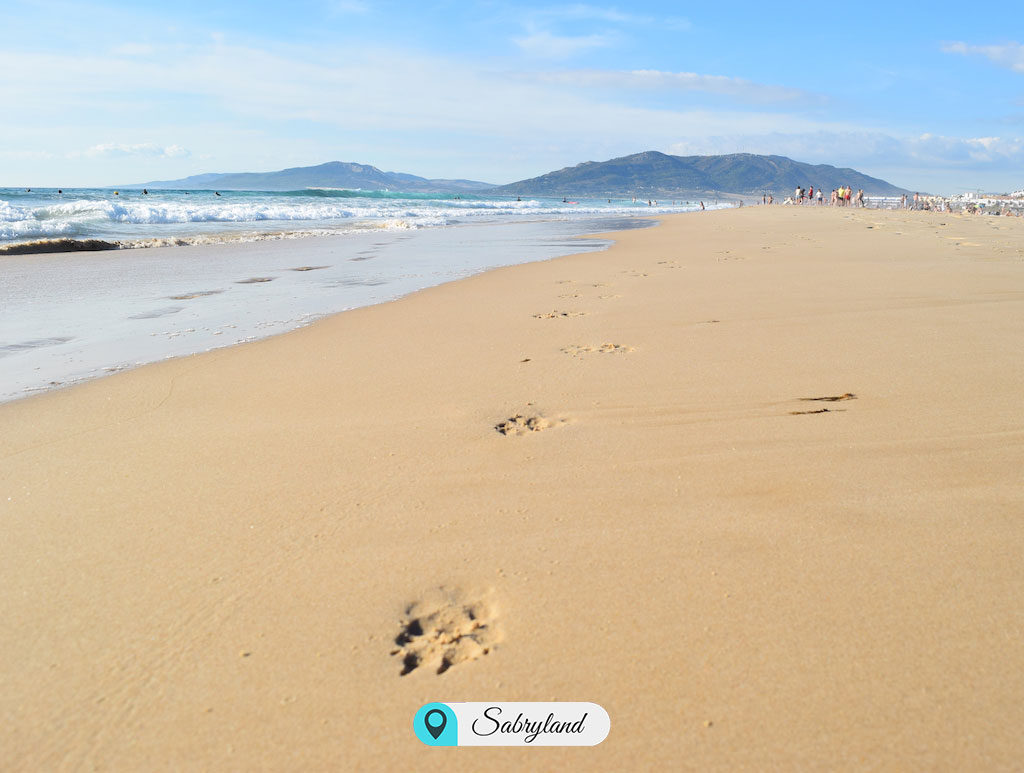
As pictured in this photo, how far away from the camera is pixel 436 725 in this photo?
51.7 inches

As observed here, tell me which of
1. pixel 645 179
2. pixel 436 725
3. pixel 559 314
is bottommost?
pixel 436 725

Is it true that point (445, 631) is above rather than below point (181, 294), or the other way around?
below

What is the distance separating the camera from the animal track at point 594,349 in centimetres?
392

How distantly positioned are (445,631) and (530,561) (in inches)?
12.9

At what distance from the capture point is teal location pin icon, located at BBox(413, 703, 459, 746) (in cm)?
127

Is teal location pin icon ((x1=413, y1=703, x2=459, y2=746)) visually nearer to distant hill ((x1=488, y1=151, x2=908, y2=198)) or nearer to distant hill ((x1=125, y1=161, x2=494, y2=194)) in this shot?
distant hill ((x1=488, y1=151, x2=908, y2=198))

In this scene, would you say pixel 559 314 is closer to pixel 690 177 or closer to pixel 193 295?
pixel 193 295

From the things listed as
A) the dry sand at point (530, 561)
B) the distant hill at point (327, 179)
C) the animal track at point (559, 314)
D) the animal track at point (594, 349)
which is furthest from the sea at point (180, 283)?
the distant hill at point (327, 179)

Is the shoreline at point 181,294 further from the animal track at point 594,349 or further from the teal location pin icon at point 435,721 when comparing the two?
the teal location pin icon at point 435,721

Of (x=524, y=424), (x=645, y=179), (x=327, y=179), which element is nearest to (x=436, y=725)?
(x=524, y=424)

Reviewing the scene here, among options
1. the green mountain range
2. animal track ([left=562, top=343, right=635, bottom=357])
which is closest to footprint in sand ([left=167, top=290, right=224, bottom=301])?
animal track ([left=562, top=343, right=635, bottom=357])

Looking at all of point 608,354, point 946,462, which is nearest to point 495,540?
point 946,462

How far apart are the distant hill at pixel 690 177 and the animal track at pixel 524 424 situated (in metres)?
107

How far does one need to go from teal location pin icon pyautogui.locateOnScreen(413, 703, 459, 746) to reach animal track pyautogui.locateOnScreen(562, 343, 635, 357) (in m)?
2.71
